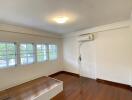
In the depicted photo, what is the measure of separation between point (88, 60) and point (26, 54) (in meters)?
2.64

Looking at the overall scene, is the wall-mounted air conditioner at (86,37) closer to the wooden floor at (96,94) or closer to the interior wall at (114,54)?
the interior wall at (114,54)

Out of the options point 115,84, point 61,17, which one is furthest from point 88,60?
point 61,17

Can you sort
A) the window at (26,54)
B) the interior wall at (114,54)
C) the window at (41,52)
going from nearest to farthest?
1. the interior wall at (114,54)
2. the window at (26,54)
3. the window at (41,52)

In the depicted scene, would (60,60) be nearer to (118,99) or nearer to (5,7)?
(118,99)

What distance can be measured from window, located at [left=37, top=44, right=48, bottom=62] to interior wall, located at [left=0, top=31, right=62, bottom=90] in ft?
0.66

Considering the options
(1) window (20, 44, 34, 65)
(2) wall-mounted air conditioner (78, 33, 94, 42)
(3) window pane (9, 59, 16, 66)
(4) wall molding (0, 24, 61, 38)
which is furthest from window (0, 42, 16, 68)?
(2) wall-mounted air conditioner (78, 33, 94, 42)

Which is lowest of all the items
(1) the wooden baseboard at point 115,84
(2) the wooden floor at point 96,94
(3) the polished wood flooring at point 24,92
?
(2) the wooden floor at point 96,94

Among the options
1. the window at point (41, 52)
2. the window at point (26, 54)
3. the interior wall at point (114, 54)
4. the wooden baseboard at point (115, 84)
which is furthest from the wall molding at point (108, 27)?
the window at point (26, 54)

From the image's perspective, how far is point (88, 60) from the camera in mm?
4223

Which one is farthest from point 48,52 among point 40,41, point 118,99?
point 118,99

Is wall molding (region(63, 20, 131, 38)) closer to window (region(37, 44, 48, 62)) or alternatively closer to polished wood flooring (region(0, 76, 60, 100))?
window (region(37, 44, 48, 62))

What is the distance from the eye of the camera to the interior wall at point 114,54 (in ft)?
10.3

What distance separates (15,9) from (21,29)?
5.00ft

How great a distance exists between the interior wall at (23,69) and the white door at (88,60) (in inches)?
57.7
